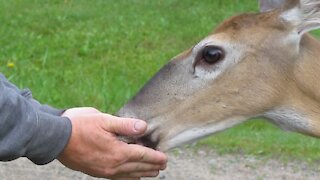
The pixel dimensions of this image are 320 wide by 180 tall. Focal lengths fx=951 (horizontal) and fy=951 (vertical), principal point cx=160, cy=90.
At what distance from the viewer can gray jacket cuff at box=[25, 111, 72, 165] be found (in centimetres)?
319

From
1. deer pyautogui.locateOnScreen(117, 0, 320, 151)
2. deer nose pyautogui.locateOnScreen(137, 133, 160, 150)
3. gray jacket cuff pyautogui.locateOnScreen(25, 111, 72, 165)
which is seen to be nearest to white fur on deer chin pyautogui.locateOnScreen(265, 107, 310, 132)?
deer pyautogui.locateOnScreen(117, 0, 320, 151)

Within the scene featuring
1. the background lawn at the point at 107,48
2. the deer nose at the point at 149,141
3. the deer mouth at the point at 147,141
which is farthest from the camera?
the background lawn at the point at 107,48

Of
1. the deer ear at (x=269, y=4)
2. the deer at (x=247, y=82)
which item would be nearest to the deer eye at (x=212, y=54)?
the deer at (x=247, y=82)

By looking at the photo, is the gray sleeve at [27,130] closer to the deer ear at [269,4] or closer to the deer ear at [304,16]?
the deer ear at [304,16]

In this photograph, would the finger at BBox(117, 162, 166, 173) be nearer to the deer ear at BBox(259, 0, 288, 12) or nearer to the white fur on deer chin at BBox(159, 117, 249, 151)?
the white fur on deer chin at BBox(159, 117, 249, 151)

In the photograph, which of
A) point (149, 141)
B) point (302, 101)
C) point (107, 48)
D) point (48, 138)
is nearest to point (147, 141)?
point (149, 141)

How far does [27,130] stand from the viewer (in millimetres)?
3125

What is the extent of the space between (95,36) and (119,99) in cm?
336

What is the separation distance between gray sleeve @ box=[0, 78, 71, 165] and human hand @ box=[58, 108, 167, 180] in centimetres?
7

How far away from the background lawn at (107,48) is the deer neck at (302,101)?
10.4ft

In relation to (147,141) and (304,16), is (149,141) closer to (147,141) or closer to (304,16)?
(147,141)

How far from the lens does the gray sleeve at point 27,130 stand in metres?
3.07

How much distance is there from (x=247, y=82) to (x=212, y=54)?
0.20 meters

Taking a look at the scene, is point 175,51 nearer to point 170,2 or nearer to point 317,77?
point 170,2
